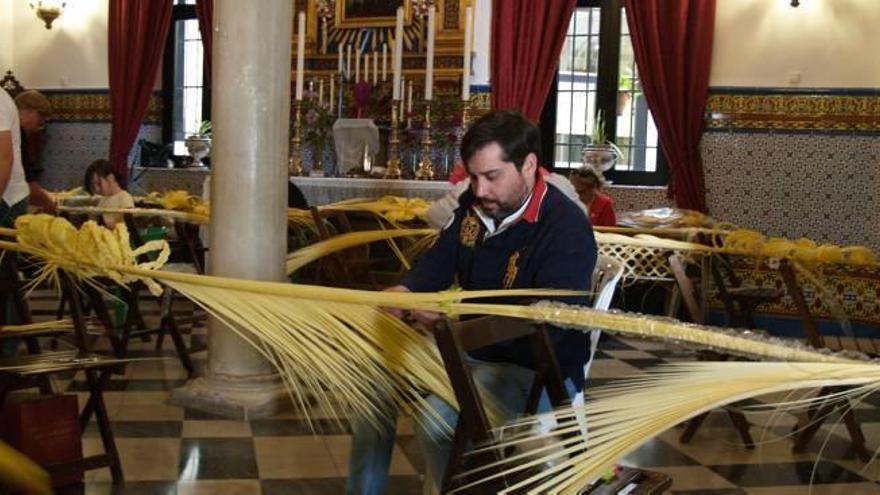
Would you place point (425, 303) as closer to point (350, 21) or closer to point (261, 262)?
point (261, 262)

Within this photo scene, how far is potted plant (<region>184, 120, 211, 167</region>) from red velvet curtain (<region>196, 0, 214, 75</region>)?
648 millimetres

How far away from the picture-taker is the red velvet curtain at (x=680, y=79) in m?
8.34

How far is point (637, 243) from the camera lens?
4.62 meters

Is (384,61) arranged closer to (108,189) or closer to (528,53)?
(528,53)

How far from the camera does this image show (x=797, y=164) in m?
8.16

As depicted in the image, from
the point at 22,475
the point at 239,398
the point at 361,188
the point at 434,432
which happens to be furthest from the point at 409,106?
the point at 22,475

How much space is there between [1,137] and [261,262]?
1192 mm

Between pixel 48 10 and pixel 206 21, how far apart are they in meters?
1.83

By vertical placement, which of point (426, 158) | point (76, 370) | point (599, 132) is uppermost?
point (599, 132)

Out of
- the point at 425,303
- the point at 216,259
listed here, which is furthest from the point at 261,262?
the point at 425,303

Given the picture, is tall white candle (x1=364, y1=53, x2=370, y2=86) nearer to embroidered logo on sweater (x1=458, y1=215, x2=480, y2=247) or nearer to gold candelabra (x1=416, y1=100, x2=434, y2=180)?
gold candelabra (x1=416, y1=100, x2=434, y2=180)

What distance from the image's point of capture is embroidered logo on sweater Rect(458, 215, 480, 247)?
2998 mm

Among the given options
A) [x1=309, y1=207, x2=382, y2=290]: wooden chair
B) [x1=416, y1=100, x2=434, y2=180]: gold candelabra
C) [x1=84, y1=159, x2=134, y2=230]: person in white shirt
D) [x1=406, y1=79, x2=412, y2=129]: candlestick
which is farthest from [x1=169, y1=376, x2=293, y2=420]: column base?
[x1=406, y1=79, x2=412, y2=129]: candlestick

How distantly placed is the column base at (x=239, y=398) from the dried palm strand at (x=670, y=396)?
333cm
